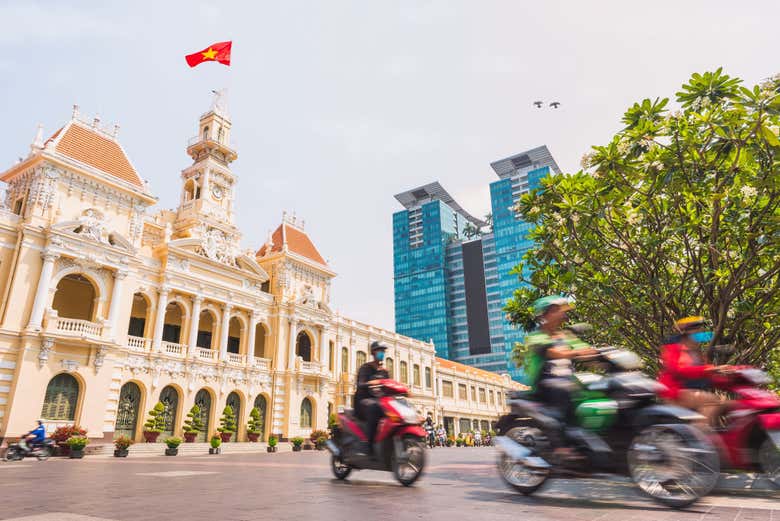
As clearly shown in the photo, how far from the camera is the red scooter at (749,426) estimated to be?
16.0 feet

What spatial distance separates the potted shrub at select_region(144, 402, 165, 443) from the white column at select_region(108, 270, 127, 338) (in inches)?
166

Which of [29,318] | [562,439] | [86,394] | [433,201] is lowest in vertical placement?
[562,439]

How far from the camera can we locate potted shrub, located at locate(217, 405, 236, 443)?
27.3m

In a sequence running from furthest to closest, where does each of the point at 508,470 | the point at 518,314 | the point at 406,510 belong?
1. the point at 518,314
2. the point at 508,470
3. the point at 406,510

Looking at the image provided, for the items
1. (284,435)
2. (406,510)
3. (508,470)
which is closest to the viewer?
(406,510)

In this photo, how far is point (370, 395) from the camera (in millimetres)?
7000

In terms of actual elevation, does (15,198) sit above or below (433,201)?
below

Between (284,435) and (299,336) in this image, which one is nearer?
(284,435)

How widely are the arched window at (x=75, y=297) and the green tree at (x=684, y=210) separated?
910 inches

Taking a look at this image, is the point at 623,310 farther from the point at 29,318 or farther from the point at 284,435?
the point at 284,435

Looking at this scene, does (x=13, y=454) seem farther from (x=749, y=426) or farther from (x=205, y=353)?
(x=749, y=426)

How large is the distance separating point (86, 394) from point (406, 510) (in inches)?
888

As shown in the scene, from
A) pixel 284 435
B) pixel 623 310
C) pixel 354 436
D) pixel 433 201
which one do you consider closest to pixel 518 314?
pixel 623 310

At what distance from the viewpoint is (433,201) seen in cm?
12681
